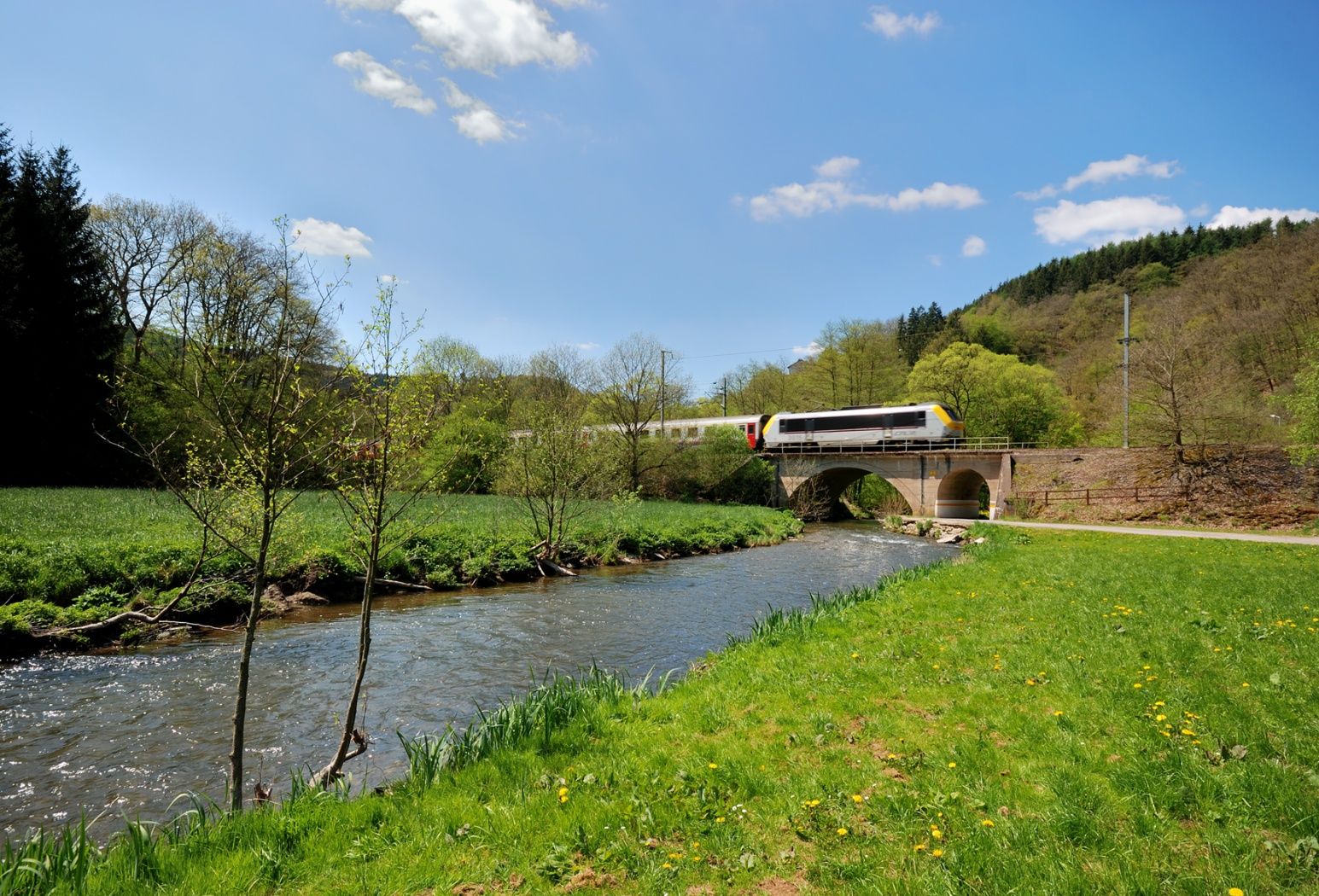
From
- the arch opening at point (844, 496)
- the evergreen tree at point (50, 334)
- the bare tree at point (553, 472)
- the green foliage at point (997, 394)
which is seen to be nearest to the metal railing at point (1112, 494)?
the arch opening at point (844, 496)

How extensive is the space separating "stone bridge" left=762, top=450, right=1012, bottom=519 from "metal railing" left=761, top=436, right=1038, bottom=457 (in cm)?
24

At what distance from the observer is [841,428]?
3875 cm

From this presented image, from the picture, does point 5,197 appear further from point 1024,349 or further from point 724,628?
point 1024,349

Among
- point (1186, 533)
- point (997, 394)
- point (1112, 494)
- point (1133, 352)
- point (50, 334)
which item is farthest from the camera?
point (997, 394)

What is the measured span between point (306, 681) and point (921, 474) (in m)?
33.1

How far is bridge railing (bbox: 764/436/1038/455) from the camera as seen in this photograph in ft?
115

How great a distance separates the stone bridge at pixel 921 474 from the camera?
3225 centimetres

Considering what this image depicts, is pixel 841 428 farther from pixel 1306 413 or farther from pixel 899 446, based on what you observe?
pixel 1306 413

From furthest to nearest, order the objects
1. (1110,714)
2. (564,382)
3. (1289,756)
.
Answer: (564,382)
(1110,714)
(1289,756)

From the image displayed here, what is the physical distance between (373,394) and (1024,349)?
67.6 metres

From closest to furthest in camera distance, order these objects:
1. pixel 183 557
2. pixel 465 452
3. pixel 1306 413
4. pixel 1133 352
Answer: pixel 465 452 < pixel 183 557 < pixel 1306 413 < pixel 1133 352

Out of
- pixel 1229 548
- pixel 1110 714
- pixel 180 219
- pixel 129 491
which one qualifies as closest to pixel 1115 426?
pixel 1229 548

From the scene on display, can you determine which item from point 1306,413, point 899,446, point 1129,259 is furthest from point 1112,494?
point 1129,259

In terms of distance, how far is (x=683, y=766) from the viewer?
15.0 ft
